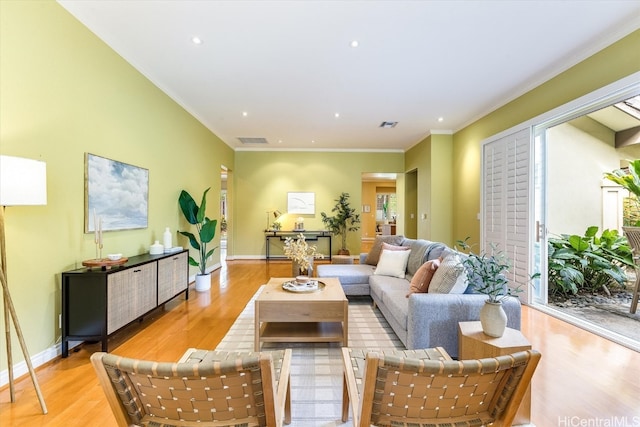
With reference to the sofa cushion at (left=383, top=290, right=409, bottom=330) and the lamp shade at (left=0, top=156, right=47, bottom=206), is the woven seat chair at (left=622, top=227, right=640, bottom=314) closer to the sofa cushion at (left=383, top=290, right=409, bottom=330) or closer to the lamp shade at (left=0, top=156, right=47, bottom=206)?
the sofa cushion at (left=383, top=290, right=409, bottom=330)

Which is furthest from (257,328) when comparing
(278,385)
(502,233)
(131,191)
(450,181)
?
(450,181)

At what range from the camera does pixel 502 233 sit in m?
4.42

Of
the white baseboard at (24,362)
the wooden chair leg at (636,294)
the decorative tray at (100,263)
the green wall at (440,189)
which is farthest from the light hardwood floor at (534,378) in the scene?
the green wall at (440,189)

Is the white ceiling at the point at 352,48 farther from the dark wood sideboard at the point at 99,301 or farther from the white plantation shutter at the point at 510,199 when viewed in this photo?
the dark wood sideboard at the point at 99,301

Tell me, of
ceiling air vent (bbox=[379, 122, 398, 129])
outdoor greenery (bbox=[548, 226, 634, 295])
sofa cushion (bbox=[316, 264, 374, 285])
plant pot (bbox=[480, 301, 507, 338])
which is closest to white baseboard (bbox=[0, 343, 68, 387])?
sofa cushion (bbox=[316, 264, 374, 285])

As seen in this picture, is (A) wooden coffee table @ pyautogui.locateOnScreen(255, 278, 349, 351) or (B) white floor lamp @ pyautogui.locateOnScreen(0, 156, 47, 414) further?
(A) wooden coffee table @ pyautogui.locateOnScreen(255, 278, 349, 351)

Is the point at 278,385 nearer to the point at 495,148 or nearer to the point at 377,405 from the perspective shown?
the point at 377,405

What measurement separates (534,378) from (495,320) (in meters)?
0.89

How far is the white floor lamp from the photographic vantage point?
5.53 ft

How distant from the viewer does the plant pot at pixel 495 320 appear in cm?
176

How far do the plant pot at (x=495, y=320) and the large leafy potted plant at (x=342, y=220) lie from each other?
586cm

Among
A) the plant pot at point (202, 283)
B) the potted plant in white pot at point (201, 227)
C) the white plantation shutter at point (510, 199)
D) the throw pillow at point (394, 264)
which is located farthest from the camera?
the plant pot at point (202, 283)

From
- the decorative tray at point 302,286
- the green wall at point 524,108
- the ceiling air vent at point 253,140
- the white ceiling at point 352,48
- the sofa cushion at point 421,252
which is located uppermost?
the white ceiling at point 352,48

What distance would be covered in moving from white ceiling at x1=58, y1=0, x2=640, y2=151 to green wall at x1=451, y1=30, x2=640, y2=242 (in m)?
0.13
